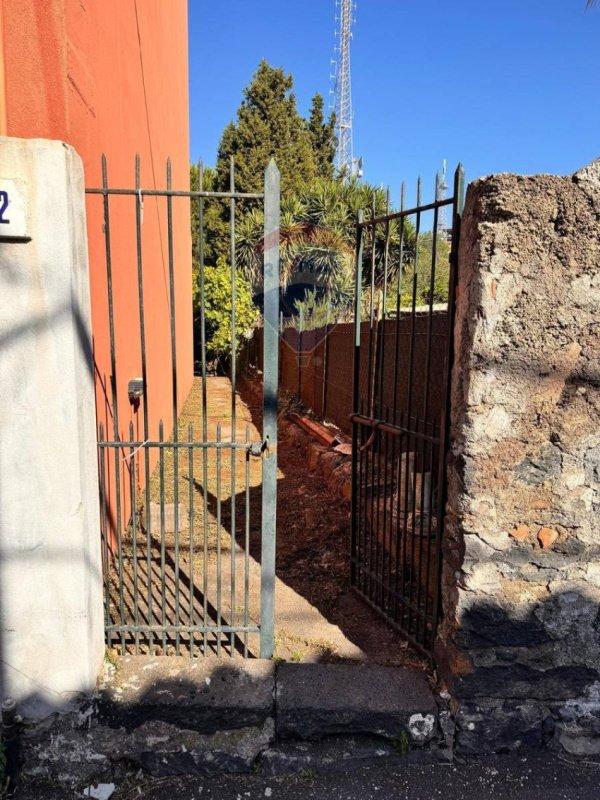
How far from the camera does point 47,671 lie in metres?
2.35

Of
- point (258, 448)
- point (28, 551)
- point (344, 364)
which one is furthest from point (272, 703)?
point (344, 364)

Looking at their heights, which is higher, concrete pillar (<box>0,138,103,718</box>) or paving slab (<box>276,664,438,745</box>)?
concrete pillar (<box>0,138,103,718</box>)

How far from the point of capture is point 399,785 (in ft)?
7.55

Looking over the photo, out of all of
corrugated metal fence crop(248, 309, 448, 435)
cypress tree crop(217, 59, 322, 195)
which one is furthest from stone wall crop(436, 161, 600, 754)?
cypress tree crop(217, 59, 322, 195)

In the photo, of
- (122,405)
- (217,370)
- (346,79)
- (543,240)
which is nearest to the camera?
(543,240)

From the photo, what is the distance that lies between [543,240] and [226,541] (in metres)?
3.31

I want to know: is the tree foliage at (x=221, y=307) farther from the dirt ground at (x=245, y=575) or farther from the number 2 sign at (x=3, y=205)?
the number 2 sign at (x=3, y=205)

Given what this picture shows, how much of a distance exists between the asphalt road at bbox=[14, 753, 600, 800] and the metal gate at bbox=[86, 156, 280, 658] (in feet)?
1.76

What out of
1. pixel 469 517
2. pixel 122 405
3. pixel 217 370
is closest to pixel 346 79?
pixel 217 370

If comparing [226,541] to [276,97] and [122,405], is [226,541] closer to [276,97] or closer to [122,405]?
[122,405]

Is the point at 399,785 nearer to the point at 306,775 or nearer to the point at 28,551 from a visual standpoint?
the point at 306,775

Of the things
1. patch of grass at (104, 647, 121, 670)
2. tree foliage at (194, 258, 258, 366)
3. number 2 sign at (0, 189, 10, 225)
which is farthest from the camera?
tree foliage at (194, 258, 258, 366)

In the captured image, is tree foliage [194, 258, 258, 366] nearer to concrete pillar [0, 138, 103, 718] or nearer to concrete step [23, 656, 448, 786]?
concrete pillar [0, 138, 103, 718]

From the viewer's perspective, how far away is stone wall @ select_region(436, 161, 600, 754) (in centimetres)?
224
